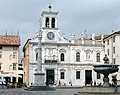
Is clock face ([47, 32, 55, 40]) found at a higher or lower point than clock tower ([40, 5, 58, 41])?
lower

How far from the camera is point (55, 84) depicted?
61469 mm

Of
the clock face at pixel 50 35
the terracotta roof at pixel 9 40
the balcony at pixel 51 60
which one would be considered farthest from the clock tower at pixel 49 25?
the terracotta roof at pixel 9 40

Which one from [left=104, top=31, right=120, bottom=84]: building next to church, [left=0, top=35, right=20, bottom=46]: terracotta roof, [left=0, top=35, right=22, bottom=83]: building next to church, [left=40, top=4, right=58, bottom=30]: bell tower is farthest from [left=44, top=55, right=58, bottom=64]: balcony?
[left=104, top=31, right=120, bottom=84]: building next to church

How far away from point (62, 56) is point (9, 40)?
11.9 metres

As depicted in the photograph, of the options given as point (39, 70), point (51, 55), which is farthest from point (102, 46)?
point (39, 70)

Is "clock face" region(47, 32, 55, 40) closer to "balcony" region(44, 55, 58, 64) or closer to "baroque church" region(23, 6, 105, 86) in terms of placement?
"baroque church" region(23, 6, 105, 86)

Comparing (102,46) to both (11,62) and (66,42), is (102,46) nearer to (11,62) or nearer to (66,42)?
(66,42)

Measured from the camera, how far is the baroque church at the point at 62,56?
207 ft

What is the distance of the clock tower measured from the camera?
63812 mm

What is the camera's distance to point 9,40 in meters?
67.3

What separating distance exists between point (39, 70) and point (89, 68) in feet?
88.7

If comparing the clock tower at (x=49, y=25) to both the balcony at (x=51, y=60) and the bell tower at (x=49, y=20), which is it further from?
the balcony at (x=51, y=60)

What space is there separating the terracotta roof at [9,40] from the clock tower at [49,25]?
6822 millimetres

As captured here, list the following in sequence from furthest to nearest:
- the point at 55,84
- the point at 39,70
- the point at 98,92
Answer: the point at 55,84 < the point at 39,70 < the point at 98,92
